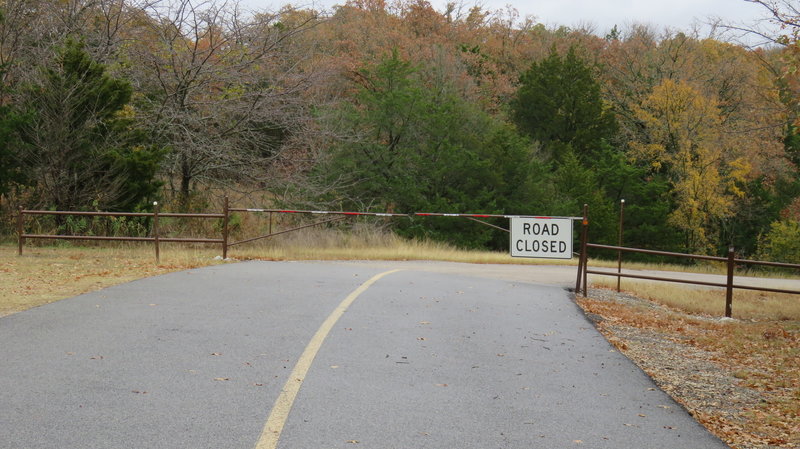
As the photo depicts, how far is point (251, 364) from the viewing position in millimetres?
7191

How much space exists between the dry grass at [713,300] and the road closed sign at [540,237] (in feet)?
8.79

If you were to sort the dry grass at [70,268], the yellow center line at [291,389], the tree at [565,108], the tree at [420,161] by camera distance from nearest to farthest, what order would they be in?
the yellow center line at [291,389], the dry grass at [70,268], the tree at [420,161], the tree at [565,108]

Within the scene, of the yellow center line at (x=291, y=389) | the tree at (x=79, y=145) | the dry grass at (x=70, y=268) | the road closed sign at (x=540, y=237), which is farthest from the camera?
the tree at (x=79, y=145)

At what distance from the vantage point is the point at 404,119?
36.6 metres

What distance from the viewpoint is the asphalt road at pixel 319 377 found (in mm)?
5254

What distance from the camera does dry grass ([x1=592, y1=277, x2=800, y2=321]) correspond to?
50.3 ft

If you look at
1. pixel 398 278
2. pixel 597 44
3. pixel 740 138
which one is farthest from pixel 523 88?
pixel 398 278

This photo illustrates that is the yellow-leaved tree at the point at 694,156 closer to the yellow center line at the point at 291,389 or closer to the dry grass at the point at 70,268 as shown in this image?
the dry grass at the point at 70,268

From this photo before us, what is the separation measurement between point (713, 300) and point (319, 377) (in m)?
13.1

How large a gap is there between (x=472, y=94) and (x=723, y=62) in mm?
17822

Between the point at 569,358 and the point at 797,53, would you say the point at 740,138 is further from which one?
the point at 569,358

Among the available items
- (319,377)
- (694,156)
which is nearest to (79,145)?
(319,377)

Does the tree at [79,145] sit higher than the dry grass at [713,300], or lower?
higher

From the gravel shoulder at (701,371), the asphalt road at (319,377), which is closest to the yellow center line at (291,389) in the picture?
the asphalt road at (319,377)
